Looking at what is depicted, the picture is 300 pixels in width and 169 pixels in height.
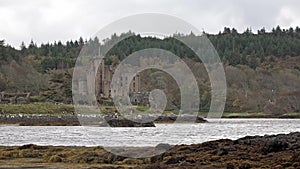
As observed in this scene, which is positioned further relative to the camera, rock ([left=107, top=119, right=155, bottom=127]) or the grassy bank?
the grassy bank

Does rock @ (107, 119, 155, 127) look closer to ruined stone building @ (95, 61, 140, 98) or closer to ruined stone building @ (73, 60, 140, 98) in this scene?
ruined stone building @ (73, 60, 140, 98)

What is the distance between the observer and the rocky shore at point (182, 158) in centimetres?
3781

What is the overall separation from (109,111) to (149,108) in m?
9.08

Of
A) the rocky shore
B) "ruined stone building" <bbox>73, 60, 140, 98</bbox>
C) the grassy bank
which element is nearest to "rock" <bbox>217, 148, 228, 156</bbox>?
the rocky shore

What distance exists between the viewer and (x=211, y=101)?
194m

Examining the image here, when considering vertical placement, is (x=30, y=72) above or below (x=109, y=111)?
above

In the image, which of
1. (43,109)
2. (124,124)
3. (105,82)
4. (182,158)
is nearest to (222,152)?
(182,158)

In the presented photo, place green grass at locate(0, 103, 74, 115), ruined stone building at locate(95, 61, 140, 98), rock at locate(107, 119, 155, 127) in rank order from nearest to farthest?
rock at locate(107, 119, 155, 127) → green grass at locate(0, 103, 74, 115) → ruined stone building at locate(95, 61, 140, 98)

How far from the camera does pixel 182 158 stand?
136 feet

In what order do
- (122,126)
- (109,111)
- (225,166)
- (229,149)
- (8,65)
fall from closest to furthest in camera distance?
(225,166) < (229,149) < (122,126) < (109,111) < (8,65)

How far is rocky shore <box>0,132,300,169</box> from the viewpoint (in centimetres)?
3781

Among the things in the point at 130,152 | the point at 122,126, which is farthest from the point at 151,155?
the point at 122,126

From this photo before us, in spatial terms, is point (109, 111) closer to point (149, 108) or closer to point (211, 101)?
point (149, 108)

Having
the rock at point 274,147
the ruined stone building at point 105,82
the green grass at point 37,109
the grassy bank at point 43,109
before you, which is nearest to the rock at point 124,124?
the grassy bank at point 43,109
